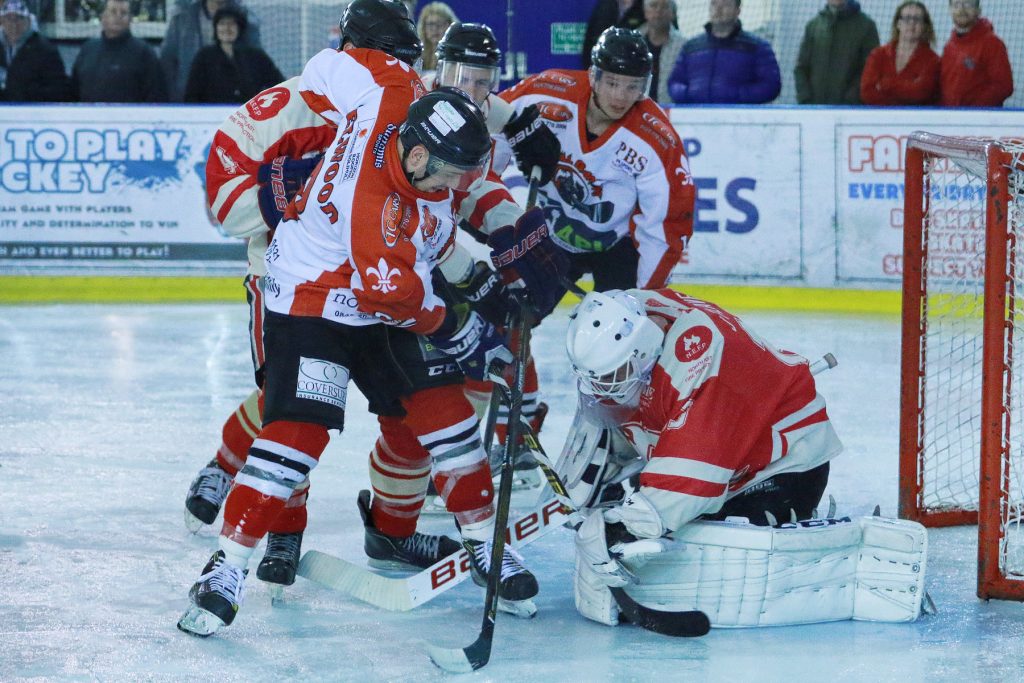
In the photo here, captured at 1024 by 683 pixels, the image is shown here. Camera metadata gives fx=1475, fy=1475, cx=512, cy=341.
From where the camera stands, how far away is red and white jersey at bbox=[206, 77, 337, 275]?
127 inches

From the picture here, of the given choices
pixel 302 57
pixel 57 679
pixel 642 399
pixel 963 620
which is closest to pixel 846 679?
pixel 963 620

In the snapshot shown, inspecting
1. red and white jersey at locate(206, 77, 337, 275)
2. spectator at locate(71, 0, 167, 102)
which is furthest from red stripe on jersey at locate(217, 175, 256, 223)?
spectator at locate(71, 0, 167, 102)

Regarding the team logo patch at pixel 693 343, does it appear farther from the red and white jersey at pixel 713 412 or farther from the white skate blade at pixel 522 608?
the white skate blade at pixel 522 608

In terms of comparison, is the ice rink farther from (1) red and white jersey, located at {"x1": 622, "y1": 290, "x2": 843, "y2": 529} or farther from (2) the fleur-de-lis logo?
(2) the fleur-de-lis logo

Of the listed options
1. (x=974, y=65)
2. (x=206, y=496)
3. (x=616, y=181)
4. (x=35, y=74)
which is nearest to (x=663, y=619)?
(x=206, y=496)

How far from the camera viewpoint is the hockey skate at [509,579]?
2879 mm

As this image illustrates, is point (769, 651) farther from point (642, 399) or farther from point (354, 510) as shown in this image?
point (354, 510)

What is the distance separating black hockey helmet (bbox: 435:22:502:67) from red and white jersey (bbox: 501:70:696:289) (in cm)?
54

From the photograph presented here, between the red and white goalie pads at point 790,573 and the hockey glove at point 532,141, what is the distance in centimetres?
124

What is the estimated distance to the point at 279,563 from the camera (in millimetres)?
3020

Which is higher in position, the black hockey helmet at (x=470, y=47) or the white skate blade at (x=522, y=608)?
the black hockey helmet at (x=470, y=47)

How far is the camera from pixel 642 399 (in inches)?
112

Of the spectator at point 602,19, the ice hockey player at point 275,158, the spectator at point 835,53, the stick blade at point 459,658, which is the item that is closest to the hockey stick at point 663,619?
the stick blade at point 459,658

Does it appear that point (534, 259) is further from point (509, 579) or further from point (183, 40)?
point (183, 40)
